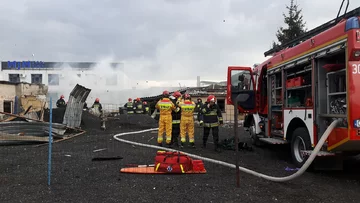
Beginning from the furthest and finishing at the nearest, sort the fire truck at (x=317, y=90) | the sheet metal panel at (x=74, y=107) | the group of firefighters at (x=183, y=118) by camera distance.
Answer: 1. the sheet metal panel at (x=74, y=107)
2. the group of firefighters at (x=183, y=118)
3. the fire truck at (x=317, y=90)

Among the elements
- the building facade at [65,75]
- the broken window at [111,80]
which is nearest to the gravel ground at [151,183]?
the building facade at [65,75]

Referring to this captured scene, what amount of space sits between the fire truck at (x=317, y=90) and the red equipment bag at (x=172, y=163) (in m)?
1.57

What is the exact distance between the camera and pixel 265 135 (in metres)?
8.89

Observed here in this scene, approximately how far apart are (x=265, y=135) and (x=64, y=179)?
5463 millimetres

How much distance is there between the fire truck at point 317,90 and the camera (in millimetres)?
4922

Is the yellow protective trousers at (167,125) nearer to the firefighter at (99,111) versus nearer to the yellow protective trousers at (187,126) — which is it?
the yellow protective trousers at (187,126)

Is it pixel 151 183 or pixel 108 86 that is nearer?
pixel 151 183

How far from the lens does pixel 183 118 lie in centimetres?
967

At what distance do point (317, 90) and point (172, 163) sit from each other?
295cm

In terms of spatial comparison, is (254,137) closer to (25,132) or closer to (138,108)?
(25,132)

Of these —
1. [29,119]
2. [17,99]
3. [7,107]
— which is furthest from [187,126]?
[17,99]

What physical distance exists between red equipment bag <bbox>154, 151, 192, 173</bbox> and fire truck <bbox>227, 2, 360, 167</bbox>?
1571 millimetres

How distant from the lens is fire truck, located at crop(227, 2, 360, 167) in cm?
492

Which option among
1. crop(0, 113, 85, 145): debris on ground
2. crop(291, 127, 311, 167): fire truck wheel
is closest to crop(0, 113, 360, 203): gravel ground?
crop(291, 127, 311, 167): fire truck wheel
